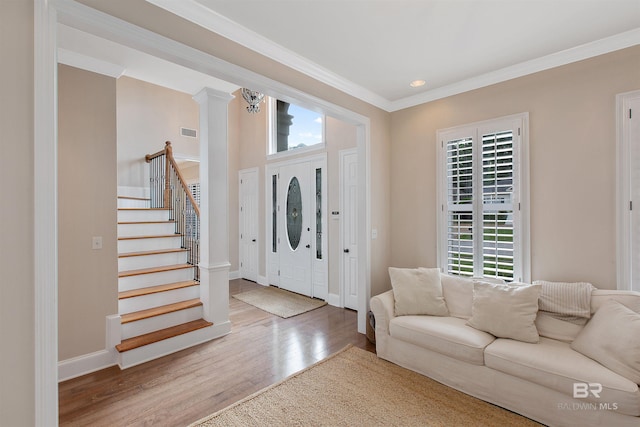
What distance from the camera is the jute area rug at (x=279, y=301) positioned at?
4344 millimetres

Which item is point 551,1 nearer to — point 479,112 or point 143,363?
point 479,112

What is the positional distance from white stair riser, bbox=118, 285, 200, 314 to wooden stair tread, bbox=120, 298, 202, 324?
0.14 ft

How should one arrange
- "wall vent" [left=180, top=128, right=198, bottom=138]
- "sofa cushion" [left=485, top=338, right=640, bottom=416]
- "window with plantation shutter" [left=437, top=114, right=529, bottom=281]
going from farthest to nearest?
"wall vent" [left=180, top=128, right=198, bottom=138] → "window with plantation shutter" [left=437, top=114, right=529, bottom=281] → "sofa cushion" [left=485, top=338, right=640, bottom=416]

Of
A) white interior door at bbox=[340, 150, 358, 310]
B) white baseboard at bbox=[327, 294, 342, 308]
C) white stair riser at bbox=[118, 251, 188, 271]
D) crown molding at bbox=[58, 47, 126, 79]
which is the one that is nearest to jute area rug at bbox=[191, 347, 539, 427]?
white interior door at bbox=[340, 150, 358, 310]

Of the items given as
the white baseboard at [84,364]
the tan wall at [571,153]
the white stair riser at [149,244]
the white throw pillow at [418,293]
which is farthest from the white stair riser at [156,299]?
the tan wall at [571,153]

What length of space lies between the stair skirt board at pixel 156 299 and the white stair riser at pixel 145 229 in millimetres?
1162

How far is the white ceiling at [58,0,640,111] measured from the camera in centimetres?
204

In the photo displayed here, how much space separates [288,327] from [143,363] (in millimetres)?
1583

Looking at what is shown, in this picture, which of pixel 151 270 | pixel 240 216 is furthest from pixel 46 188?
pixel 240 216

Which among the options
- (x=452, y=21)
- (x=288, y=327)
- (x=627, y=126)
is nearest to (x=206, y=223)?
(x=288, y=327)

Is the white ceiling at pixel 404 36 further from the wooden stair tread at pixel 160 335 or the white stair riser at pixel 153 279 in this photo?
the wooden stair tread at pixel 160 335

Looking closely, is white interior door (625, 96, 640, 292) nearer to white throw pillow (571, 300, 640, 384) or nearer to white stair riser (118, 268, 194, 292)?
white throw pillow (571, 300, 640, 384)

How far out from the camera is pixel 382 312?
2.95 m

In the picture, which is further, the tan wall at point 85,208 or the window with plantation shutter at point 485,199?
the window with plantation shutter at point 485,199
